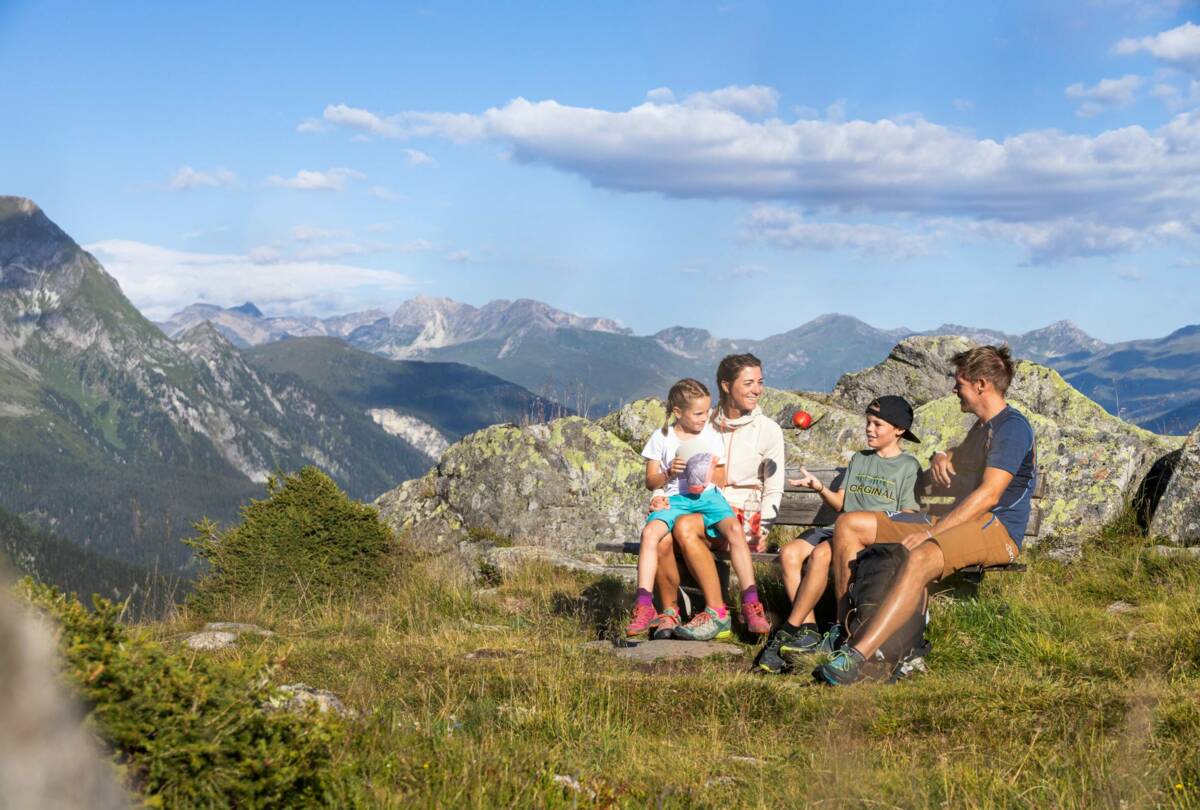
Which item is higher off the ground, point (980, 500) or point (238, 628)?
point (980, 500)

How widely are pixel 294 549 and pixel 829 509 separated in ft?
18.7

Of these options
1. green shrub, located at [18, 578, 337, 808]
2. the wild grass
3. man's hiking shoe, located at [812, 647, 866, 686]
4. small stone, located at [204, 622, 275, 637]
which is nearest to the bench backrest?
the wild grass

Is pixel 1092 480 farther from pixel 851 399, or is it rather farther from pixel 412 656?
pixel 412 656

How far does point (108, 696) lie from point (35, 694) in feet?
2.48

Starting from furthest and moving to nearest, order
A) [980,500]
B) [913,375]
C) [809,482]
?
Result: [913,375] < [809,482] < [980,500]

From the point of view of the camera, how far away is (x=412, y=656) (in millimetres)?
7219

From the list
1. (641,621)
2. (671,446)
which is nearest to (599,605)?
(641,621)

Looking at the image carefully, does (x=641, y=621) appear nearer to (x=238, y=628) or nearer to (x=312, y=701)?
(x=238, y=628)

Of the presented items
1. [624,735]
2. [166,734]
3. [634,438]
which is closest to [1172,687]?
[624,735]

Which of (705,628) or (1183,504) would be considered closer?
(705,628)

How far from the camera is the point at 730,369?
8.91 m

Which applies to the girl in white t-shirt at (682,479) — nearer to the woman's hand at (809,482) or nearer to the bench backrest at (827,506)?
the woman's hand at (809,482)

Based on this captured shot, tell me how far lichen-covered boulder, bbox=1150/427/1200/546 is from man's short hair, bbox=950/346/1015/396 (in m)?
3.35

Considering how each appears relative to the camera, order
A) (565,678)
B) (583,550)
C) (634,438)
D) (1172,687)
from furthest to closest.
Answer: (634,438) < (583,550) < (565,678) < (1172,687)
